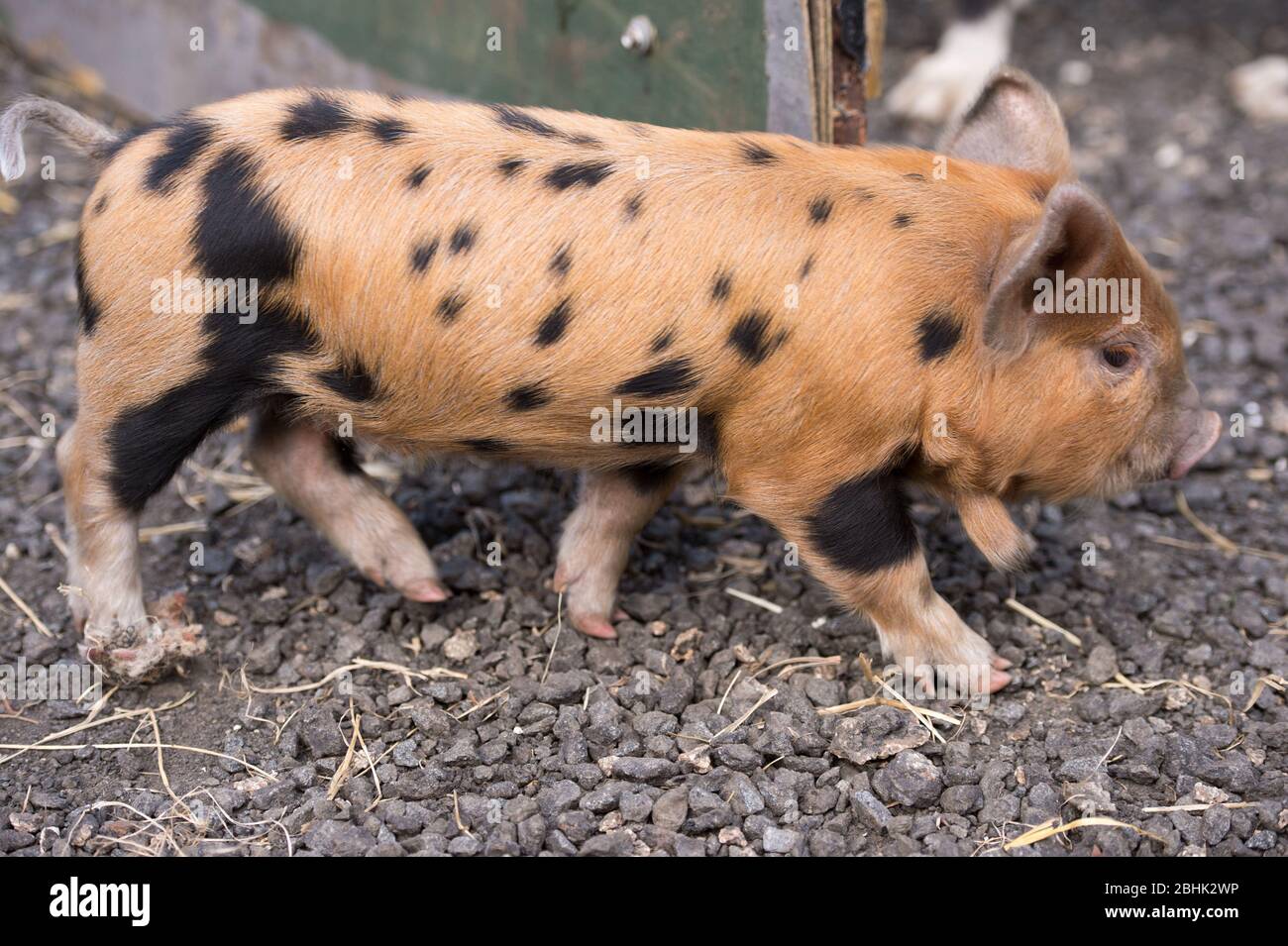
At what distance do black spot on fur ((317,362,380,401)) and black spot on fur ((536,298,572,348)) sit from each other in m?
0.50

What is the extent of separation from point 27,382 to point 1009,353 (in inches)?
156

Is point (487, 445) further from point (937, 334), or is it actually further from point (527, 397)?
point (937, 334)

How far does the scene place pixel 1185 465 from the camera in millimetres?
4047

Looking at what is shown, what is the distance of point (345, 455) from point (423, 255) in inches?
41.5

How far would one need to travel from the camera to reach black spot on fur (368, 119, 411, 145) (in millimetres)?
3738

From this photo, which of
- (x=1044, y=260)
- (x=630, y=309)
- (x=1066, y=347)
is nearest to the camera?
(x=1044, y=260)

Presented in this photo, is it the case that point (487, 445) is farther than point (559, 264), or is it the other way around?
point (487, 445)

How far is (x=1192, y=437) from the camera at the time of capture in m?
4.02

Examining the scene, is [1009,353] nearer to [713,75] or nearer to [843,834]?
[843,834]

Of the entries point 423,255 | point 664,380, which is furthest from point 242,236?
point 664,380

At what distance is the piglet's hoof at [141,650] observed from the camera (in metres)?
4.00

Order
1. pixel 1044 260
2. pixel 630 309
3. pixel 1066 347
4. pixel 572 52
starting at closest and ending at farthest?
pixel 1044 260
pixel 630 309
pixel 1066 347
pixel 572 52

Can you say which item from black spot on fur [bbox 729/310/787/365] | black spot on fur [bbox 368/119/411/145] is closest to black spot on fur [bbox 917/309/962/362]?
black spot on fur [bbox 729/310/787/365]

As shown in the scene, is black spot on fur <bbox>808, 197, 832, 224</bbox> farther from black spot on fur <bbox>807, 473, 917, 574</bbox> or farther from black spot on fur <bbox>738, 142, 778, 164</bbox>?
black spot on fur <bbox>807, 473, 917, 574</bbox>
